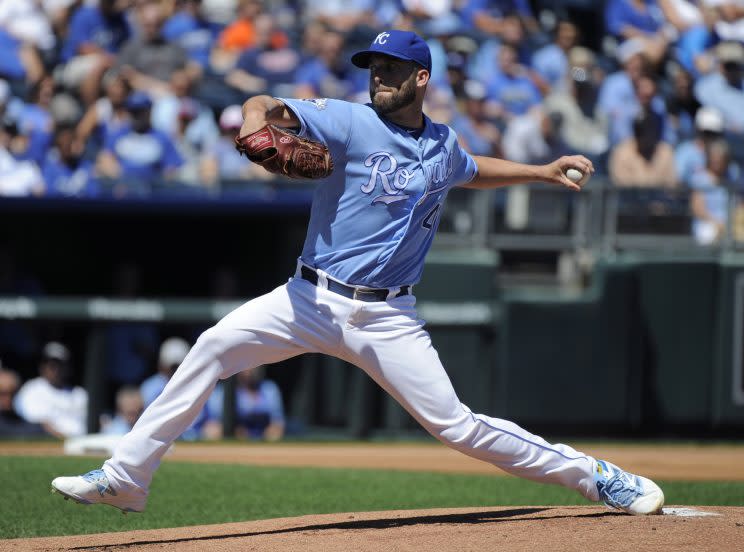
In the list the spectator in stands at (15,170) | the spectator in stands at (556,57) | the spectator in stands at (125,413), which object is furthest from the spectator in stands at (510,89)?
the spectator in stands at (125,413)

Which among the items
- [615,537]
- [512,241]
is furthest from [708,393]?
[615,537]

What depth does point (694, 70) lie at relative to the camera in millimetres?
12609

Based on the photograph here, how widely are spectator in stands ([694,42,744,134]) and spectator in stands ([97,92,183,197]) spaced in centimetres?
512

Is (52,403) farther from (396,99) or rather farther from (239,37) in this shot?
(396,99)

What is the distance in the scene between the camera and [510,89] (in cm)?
1165

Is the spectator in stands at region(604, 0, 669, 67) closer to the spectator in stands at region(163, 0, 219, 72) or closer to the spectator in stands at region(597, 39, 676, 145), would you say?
the spectator in stands at region(597, 39, 676, 145)

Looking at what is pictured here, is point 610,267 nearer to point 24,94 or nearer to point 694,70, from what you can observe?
point 694,70

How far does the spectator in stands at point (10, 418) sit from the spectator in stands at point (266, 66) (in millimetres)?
3397

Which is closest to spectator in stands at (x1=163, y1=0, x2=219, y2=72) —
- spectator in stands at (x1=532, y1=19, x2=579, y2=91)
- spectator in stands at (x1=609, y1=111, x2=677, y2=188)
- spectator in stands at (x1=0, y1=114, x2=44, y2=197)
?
spectator in stands at (x1=0, y1=114, x2=44, y2=197)

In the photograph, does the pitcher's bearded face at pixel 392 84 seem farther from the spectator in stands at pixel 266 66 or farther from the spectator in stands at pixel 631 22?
the spectator in stands at pixel 631 22

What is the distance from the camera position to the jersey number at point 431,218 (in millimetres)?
4801

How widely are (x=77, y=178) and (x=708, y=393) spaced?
17.2ft

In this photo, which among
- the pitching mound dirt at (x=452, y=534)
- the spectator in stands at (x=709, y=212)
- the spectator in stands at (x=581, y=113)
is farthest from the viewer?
the spectator in stands at (x=581, y=113)

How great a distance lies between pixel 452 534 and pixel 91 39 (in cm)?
820
